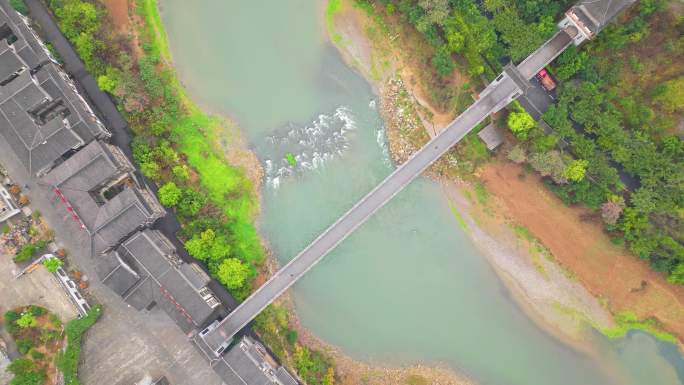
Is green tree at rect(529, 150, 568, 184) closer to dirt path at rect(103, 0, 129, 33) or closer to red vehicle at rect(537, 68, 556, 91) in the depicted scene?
red vehicle at rect(537, 68, 556, 91)

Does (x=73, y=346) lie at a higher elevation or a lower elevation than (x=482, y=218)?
higher

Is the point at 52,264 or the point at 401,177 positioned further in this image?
the point at 401,177

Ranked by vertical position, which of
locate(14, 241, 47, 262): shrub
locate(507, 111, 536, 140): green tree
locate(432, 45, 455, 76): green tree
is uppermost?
locate(14, 241, 47, 262): shrub

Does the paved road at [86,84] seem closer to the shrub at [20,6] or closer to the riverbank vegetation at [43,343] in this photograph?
the shrub at [20,6]

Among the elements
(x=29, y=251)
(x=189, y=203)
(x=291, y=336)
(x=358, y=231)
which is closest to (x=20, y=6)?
(x=29, y=251)

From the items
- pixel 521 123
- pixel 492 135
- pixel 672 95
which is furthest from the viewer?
pixel 492 135

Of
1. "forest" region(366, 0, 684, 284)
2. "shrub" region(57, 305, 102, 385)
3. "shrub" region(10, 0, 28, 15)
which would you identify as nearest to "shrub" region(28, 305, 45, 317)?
"shrub" region(57, 305, 102, 385)

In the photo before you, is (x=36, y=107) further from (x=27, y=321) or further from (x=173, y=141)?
(x=27, y=321)
